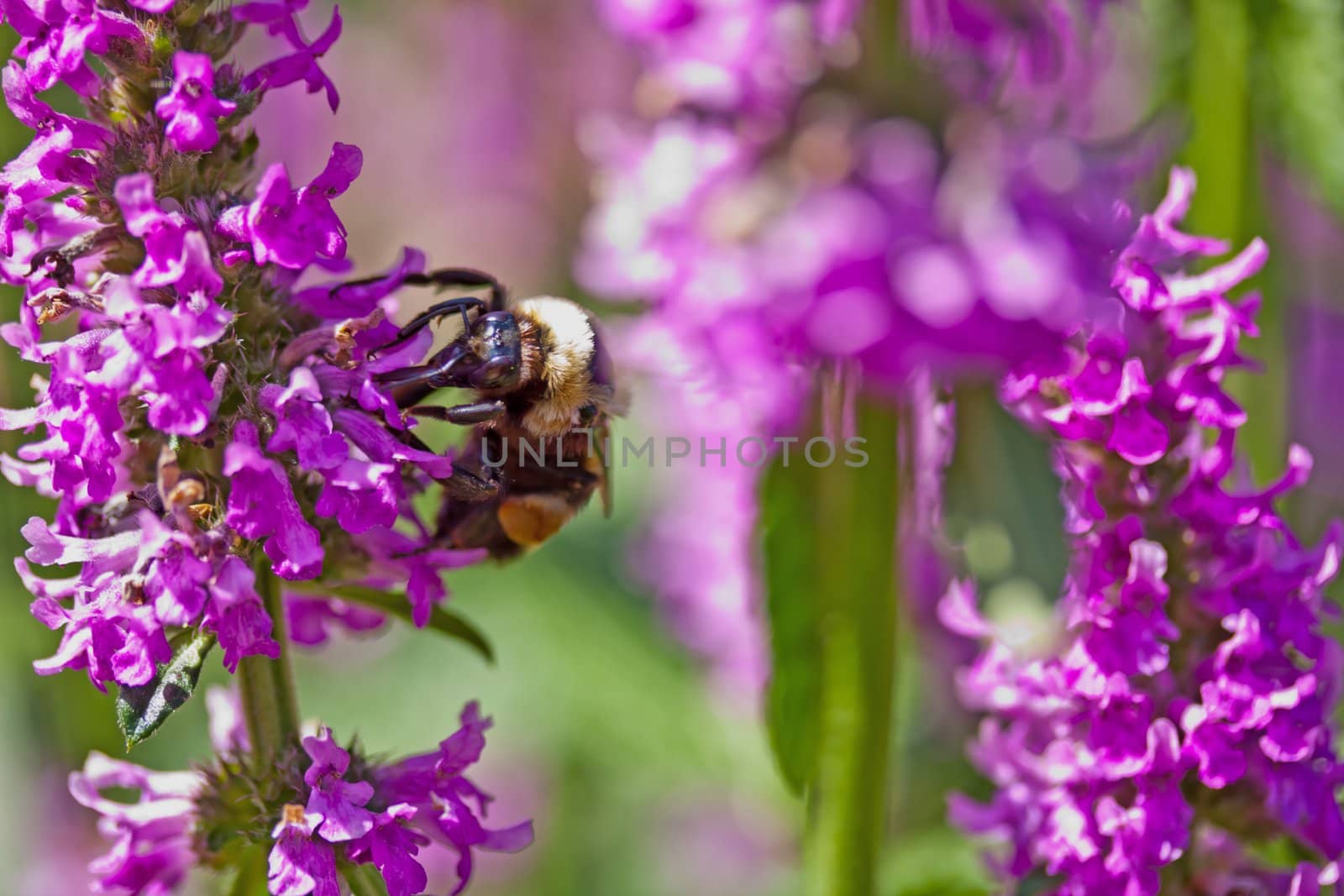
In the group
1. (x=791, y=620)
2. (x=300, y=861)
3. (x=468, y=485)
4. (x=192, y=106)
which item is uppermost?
(x=192, y=106)

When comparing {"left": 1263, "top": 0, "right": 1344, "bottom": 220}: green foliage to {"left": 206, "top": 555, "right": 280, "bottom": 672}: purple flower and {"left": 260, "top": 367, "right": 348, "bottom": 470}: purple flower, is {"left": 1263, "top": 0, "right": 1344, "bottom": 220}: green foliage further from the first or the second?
{"left": 206, "top": 555, "right": 280, "bottom": 672}: purple flower

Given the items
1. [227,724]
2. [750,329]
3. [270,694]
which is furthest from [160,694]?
[750,329]

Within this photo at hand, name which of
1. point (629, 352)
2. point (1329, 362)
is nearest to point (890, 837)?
point (629, 352)

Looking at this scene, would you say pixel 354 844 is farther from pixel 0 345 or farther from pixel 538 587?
pixel 538 587

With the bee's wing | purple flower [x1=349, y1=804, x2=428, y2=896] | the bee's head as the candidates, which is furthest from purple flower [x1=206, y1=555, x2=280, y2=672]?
the bee's wing

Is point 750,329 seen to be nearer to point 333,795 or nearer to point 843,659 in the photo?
point 843,659

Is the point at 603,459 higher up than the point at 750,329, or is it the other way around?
the point at 750,329

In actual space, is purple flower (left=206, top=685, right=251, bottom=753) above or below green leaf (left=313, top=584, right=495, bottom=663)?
below
